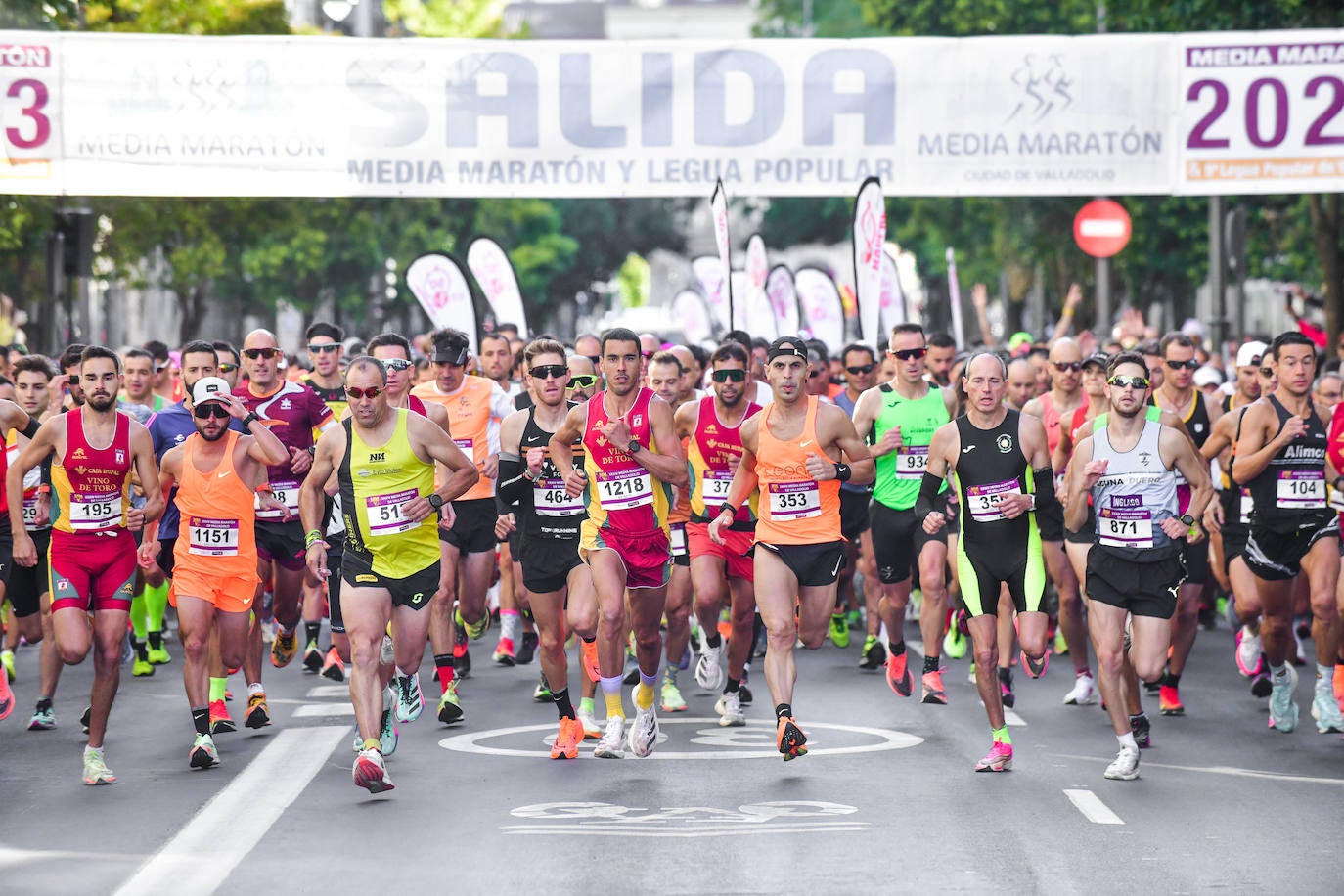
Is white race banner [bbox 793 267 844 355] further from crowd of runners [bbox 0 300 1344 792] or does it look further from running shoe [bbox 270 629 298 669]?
running shoe [bbox 270 629 298 669]

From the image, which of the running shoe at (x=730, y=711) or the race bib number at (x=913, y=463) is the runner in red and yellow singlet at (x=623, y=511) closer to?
the running shoe at (x=730, y=711)

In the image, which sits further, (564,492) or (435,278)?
(435,278)

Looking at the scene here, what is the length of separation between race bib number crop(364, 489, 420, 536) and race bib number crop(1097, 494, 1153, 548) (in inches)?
133

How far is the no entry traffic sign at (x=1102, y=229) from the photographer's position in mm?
24734

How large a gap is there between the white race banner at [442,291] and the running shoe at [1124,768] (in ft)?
36.0

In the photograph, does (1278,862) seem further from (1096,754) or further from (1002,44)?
(1002,44)

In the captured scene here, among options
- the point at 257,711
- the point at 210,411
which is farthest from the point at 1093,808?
the point at 210,411

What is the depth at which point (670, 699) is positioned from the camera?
477 inches

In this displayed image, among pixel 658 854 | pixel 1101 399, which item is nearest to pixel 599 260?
pixel 1101 399

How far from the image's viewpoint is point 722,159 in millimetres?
16906

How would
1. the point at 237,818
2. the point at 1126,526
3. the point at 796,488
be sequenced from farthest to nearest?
1. the point at 796,488
2. the point at 1126,526
3. the point at 237,818

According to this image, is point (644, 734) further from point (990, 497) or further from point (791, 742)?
point (990, 497)

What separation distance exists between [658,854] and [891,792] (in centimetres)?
173

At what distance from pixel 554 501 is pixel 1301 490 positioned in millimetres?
4226
